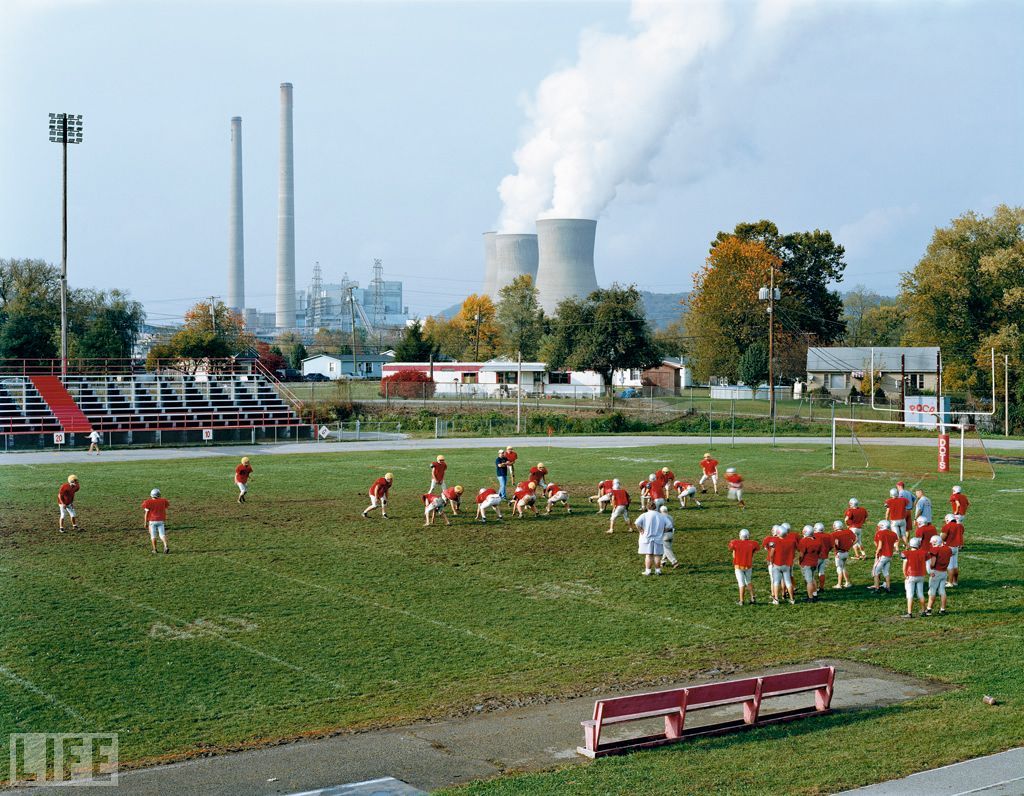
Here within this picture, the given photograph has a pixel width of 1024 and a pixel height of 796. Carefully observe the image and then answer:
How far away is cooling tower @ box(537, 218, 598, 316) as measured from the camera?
100625 mm

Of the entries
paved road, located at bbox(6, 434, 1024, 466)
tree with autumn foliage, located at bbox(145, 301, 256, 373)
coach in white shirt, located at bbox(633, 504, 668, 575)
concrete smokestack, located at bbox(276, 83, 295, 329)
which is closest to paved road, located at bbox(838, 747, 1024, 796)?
coach in white shirt, located at bbox(633, 504, 668, 575)

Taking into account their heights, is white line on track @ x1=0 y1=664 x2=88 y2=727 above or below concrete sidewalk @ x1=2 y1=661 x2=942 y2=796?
above

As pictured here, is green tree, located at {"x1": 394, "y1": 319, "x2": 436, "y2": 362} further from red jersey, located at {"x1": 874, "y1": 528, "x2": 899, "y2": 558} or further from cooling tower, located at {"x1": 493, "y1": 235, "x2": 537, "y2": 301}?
red jersey, located at {"x1": 874, "y1": 528, "x2": 899, "y2": 558}

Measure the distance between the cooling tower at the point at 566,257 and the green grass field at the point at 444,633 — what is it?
243 feet

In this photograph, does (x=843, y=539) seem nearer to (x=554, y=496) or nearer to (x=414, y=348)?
(x=554, y=496)

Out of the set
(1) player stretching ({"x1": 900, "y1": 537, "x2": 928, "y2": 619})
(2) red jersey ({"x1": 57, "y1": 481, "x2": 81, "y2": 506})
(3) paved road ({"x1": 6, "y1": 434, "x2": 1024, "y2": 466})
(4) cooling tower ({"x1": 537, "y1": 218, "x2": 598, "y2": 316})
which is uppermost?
(4) cooling tower ({"x1": 537, "y1": 218, "x2": 598, "y2": 316})

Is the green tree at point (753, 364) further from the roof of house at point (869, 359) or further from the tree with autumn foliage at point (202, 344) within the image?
the tree with autumn foliage at point (202, 344)

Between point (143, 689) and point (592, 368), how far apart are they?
5711 cm

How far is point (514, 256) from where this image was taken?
4461 inches

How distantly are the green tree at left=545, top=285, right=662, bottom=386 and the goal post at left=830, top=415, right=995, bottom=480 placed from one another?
16334 mm

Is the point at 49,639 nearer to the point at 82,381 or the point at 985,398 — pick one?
the point at 82,381

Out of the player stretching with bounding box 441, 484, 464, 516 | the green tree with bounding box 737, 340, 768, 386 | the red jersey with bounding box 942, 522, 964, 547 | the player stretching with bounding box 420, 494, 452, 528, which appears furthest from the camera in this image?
the green tree with bounding box 737, 340, 768, 386

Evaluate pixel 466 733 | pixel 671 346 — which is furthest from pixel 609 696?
pixel 671 346

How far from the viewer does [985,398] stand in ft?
212
